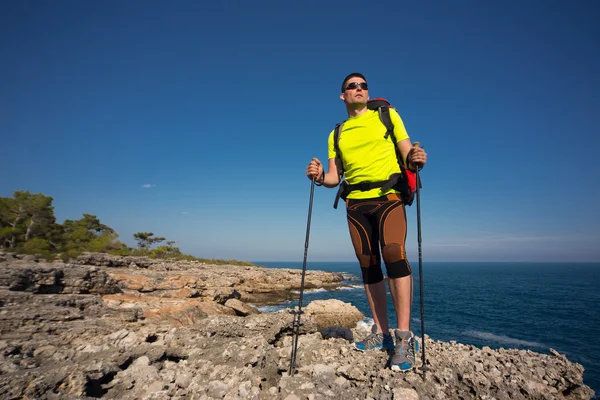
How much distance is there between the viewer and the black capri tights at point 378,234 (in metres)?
2.92

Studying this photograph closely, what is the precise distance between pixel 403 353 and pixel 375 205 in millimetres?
1656

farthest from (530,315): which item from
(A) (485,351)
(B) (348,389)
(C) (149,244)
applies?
(C) (149,244)

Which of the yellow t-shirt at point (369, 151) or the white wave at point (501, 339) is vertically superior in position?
the yellow t-shirt at point (369, 151)

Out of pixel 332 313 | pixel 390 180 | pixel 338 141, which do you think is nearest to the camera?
pixel 390 180

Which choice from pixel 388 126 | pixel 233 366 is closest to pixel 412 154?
pixel 388 126

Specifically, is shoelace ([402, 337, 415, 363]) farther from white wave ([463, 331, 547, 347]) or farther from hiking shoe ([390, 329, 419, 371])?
white wave ([463, 331, 547, 347])

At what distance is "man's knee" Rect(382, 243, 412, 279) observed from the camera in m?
2.88

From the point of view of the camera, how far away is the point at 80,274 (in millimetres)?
7543

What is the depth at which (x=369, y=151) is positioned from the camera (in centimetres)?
329

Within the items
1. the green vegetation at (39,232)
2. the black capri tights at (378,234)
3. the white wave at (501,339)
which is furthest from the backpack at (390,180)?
the green vegetation at (39,232)

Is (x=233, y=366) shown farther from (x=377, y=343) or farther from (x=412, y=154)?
(x=412, y=154)

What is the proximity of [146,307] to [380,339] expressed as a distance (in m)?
6.85

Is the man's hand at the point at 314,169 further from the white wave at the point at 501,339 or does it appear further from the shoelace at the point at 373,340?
the white wave at the point at 501,339

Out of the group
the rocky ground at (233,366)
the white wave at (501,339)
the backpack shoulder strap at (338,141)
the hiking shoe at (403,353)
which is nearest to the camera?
the rocky ground at (233,366)
